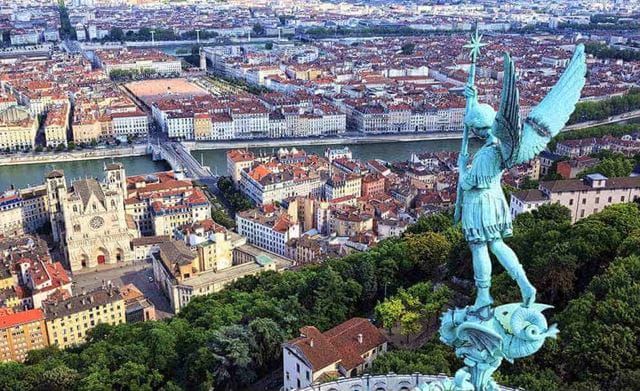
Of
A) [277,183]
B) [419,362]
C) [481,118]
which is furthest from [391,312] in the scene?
[277,183]

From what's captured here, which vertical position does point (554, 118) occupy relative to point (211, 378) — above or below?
above

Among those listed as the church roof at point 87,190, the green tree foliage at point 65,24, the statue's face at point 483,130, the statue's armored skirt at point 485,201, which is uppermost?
the statue's face at point 483,130

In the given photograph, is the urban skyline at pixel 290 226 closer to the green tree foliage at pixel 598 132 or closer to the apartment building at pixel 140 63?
the green tree foliage at pixel 598 132

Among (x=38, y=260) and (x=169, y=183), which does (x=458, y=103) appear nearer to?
(x=169, y=183)

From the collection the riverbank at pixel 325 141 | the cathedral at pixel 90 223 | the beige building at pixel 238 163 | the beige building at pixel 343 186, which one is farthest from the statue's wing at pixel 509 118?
the riverbank at pixel 325 141

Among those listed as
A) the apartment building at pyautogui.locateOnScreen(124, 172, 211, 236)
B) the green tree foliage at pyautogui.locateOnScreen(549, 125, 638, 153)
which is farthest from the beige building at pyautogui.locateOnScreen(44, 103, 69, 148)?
the green tree foliage at pyautogui.locateOnScreen(549, 125, 638, 153)

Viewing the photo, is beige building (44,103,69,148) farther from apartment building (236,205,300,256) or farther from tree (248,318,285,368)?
tree (248,318,285,368)

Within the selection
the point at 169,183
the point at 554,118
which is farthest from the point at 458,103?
the point at 554,118

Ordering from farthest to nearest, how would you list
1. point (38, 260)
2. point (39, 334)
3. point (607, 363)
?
point (38, 260), point (39, 334), point (607, 363)
